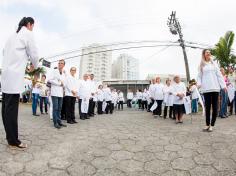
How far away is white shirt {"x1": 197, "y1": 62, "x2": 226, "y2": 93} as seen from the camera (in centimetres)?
514

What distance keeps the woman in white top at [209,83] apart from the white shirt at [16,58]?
3820mm

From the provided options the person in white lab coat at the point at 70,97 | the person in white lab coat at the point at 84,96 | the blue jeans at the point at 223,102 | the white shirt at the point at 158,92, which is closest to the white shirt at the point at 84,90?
the person in white lab coat at the point at 84,96

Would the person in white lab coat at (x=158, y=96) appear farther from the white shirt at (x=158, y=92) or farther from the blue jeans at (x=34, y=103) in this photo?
the blue jeans at (x=34, y=103)

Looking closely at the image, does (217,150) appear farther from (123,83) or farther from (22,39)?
(123,83)

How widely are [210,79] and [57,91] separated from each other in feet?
12.4

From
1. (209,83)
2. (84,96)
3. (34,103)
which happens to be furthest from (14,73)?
(34,103)

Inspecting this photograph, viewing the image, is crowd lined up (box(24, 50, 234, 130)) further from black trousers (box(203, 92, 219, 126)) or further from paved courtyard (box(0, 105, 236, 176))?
paved courtyard (box(0, 105, 236, 176))

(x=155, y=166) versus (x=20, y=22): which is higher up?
(x=20, y=22)

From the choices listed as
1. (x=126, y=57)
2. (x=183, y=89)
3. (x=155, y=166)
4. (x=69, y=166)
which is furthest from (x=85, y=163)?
(x=126, y=57)

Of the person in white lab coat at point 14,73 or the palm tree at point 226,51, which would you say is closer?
the person in white lab coat at point 14,73

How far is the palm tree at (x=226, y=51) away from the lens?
15.9 meters

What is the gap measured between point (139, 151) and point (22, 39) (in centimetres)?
262

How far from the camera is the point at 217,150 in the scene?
357 centimetres

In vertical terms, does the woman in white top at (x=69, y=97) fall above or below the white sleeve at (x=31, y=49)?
below
